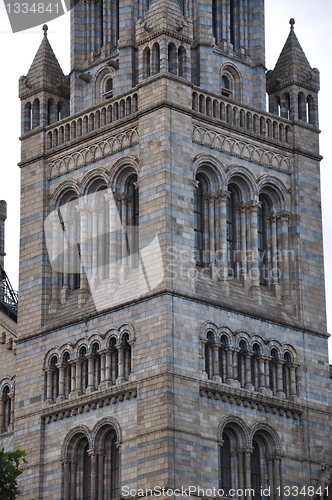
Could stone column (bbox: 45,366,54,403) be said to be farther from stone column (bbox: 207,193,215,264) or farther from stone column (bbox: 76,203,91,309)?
stone column (bbox: 207,193,215,264)

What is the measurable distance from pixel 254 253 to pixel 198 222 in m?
2.76

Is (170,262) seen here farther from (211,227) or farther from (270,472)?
(270,472)

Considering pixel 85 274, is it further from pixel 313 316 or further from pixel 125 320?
pixel 313 316

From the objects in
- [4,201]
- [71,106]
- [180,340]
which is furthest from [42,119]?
[180,340]

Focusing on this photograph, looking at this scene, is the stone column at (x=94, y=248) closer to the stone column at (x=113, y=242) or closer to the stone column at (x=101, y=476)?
the stone column at (x=113, y=242)

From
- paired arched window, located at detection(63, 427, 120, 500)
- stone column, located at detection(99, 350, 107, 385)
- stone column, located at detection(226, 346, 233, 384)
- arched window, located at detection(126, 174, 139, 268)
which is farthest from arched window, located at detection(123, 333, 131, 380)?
stone column, located at detection(226, 346, 233, 384)

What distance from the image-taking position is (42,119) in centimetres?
7531

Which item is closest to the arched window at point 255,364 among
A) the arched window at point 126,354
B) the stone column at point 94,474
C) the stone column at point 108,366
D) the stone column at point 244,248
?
the stone column at point 244,248

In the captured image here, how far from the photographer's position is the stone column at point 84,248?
71.2m

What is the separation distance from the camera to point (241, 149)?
237ft

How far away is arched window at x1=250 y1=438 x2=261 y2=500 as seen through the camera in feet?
224

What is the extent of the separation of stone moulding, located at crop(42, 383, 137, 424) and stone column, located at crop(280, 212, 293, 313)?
27.1 ft

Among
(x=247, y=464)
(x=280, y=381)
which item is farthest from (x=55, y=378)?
(x=280, y=381)

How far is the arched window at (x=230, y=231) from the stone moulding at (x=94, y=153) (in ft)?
15.2
